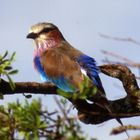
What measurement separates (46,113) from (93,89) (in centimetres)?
39

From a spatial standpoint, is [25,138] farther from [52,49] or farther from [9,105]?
[52,49]

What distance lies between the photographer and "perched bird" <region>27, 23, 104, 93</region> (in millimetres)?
5078

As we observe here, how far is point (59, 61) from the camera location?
565 centimetres

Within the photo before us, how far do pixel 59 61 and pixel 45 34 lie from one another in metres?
1.26

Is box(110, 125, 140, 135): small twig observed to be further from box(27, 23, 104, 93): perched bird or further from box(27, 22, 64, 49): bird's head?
box(27, 22, 64, 49): bird's head

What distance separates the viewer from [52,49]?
622 centimetres

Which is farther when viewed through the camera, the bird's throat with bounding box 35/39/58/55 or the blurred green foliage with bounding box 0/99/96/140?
the bird's throat with bounding box 35/39/58/55

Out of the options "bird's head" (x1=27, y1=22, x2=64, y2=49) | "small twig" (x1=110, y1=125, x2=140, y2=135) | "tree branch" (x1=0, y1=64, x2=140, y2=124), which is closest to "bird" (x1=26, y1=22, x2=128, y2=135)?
"bird's head" (x1=27, y1=22, x2=64, y2=49)

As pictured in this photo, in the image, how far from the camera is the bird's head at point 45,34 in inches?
259

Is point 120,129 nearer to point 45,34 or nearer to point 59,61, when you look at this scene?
point 59,61

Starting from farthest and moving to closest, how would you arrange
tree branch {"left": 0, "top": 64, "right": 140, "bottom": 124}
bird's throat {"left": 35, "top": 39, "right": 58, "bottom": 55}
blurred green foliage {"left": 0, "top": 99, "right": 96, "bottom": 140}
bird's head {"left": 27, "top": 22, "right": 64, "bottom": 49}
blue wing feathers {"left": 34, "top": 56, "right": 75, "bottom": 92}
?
bird's head {"left": 27, "top": 22, "right": 64, "bottom": 49}, bird's throat {"left": 35, "top": 39, "right": 58, "bottom": 55}, blue wing feathers {"left": 34, "top": 56, "right": 75, "bottom": 92}, tree branch {"left": 0, "top": 64, "right": 140, "bottom": 124}, blurred green foliage {"left": 0, "top": 99, "right": 96, "bottom": 140}

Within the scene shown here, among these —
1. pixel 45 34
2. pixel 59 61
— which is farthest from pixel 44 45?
pixel 59 61

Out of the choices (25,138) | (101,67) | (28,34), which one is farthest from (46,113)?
(28,34)

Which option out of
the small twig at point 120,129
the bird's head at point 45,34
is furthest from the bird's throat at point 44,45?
the small twig at point 120,129
